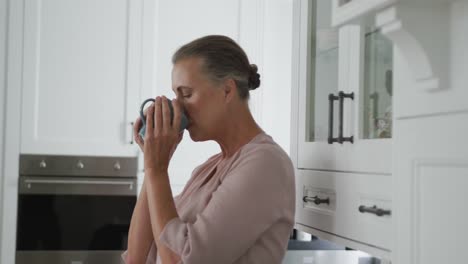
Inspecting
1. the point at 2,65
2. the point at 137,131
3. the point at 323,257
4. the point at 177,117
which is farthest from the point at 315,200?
the point at 2,65

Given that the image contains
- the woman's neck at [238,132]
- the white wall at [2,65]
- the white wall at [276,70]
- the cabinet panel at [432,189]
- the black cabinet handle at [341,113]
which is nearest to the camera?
A: the cabinet panel at [432,189]

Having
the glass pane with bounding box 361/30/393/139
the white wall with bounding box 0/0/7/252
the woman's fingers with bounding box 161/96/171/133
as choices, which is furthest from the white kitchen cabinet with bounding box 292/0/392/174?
the white wall with bounding box 0/0/7/252

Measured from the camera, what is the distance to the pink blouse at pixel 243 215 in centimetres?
111

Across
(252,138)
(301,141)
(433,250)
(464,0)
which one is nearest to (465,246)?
(433,250)

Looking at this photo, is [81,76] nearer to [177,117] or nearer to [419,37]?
[177,117]

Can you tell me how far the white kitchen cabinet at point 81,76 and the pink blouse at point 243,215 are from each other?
1524 millimetres

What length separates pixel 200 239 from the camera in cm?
111

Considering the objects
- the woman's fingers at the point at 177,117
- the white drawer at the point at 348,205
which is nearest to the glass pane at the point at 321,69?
the white drawer at the point at 348,205

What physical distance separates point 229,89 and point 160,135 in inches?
7.1

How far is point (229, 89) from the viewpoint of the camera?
128cm

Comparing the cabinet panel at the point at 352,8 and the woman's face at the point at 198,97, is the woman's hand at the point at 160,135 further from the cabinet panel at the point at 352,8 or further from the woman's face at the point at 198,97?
the cabinet panel at the point at 352,8

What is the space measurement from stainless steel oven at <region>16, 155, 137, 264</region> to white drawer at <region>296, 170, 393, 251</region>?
4.75ft

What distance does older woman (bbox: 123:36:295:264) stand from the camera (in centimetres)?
113

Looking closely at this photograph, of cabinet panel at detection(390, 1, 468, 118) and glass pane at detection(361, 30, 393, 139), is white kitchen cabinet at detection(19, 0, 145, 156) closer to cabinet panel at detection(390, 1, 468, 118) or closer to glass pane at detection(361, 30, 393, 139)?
glass pane at detection(361, 30, 393, 139)
